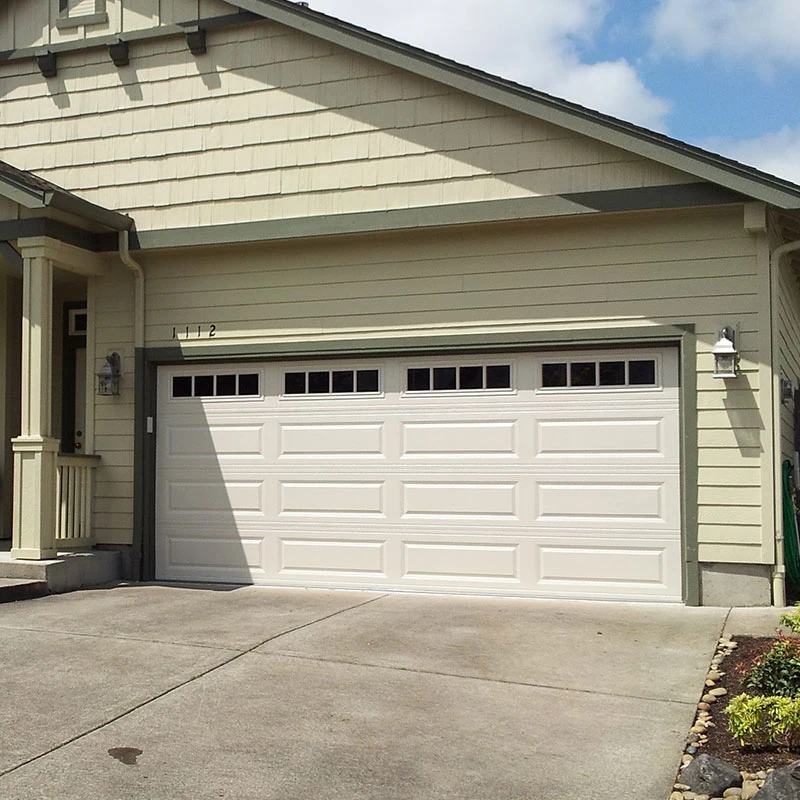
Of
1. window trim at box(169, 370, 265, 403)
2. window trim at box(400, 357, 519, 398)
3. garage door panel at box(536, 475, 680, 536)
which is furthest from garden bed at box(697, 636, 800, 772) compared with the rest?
window trim at box(169, 370, 265, 403)

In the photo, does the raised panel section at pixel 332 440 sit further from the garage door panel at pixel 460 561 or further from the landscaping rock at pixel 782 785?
the landscaping rock at pixel 782 785

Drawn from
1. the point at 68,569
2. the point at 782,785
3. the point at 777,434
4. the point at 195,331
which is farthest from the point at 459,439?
the point at 782,785

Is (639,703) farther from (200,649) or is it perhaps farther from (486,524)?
(486,524)

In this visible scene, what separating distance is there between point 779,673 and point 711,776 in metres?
1.01

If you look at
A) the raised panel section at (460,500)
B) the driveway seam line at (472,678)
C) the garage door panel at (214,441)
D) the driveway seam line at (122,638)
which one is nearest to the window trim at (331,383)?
the garage door panel at (214,441)

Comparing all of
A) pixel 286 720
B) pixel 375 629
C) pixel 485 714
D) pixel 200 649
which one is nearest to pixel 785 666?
pixel 485 714

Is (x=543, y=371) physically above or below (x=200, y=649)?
above

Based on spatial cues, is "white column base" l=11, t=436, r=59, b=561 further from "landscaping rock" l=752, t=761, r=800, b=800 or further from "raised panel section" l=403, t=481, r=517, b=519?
"landscaping rock" l=752, t=761, r=800, b=800

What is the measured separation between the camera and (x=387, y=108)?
8.97 m

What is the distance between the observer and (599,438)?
838 centimetres

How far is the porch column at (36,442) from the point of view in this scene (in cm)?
879

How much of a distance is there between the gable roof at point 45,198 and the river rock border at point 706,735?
21.1 feet

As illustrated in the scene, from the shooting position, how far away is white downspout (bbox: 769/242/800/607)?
306 inches

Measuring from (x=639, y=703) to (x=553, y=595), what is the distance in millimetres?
3035
